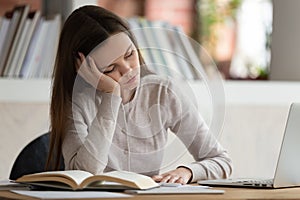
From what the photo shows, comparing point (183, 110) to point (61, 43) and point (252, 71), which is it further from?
point (252, 71)

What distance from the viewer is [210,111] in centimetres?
210

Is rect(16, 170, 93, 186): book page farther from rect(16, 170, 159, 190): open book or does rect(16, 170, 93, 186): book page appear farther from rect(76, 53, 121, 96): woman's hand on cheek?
rect(76, 53, 121, 96): woman's hand on cheek

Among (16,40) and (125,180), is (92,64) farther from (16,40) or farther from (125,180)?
(16,40)

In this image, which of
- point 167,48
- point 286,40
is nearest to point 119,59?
point 167,48

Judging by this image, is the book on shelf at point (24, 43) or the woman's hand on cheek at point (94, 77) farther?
the book on shelf at point (24, 43)

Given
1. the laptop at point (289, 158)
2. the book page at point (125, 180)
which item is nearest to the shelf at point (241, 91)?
the laptop at point (289, 158)

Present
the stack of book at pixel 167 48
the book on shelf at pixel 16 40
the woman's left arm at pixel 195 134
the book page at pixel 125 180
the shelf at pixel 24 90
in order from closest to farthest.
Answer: the book page at pixel 125 180 < the woman's left arm at pixel 195 134 < the shelf at pixel 24 90 < the book on shelf at pixel 16 40 < the stack of book at pixel 167 48

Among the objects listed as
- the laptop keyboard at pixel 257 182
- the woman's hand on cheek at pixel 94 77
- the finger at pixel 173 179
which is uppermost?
the woman's hand on cheek at pixel 94 77

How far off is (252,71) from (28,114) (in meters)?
2.57

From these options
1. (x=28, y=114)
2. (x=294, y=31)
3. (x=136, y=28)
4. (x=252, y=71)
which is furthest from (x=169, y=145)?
(x=252, y=71)

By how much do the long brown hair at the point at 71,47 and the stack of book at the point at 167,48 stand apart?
1083 mm

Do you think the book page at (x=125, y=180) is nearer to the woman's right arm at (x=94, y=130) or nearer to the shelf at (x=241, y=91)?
the woman's right arm at (x=94, y=130)

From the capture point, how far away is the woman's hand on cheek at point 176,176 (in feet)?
6.35

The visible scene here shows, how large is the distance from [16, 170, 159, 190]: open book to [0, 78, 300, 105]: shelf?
3.80ft
